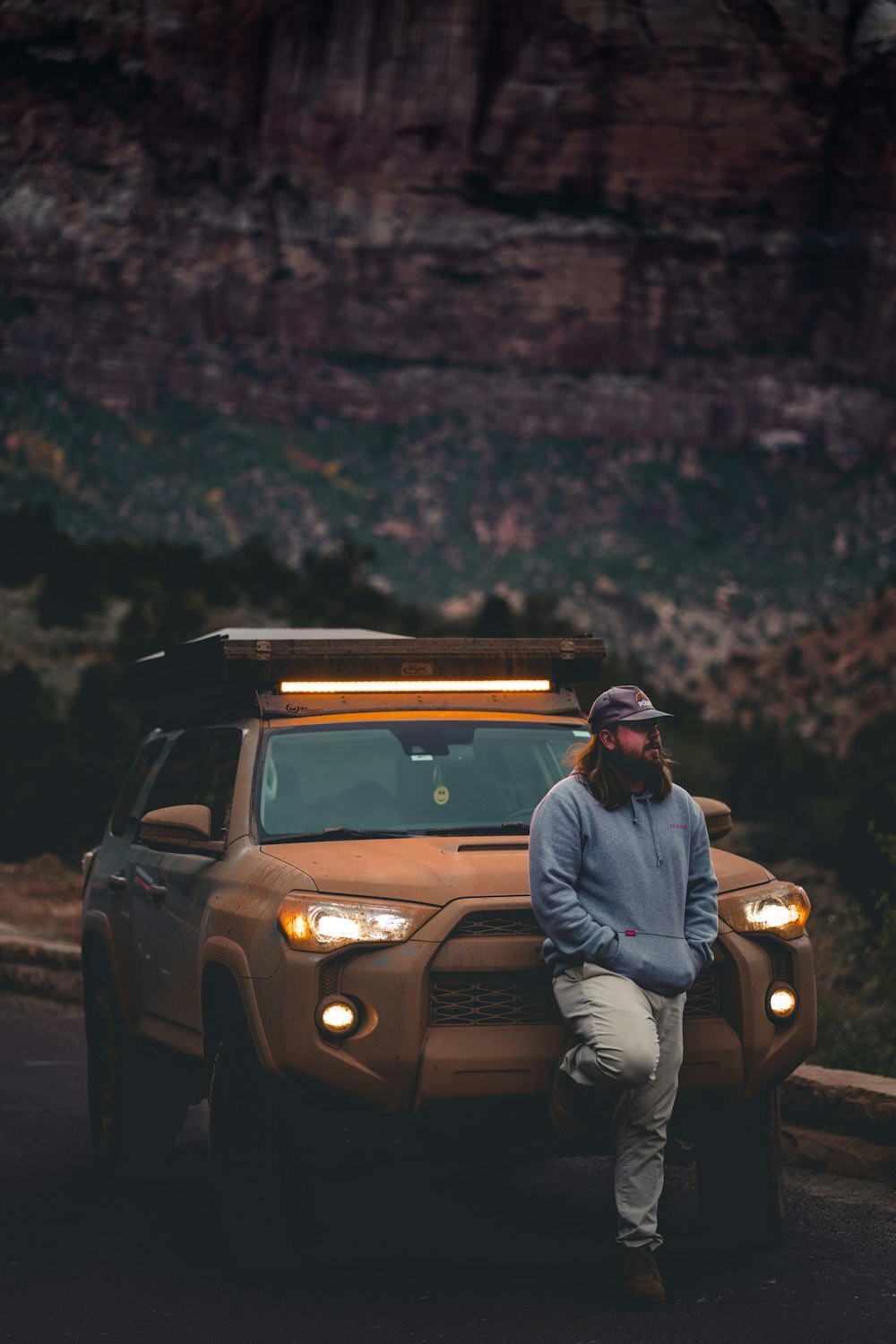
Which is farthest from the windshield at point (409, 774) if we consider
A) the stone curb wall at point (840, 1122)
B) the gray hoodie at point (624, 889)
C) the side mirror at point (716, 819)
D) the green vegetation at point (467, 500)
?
the green vegetation at point (467, 500)

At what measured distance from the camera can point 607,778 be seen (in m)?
6.16

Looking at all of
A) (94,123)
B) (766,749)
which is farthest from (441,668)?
(94,123)

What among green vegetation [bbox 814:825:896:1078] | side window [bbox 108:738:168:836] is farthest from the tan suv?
green vegetation [bbox 814:825:896:1078]

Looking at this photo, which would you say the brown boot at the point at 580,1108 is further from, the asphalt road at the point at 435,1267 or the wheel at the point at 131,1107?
the wheel at the point at 131,1107

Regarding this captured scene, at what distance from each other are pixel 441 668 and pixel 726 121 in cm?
A: 13122

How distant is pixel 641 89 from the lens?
432 feet

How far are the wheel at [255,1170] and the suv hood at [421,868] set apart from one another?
2.16ft

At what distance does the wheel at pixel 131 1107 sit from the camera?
8266 mm

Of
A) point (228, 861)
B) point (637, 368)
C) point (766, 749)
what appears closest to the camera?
point (228, 861)

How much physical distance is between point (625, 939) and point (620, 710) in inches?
30.5

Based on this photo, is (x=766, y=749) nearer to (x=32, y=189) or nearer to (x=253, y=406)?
(x=253, y=406)

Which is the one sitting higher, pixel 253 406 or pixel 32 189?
pixel 32 189

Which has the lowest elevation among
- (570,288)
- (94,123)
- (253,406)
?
(253,406)

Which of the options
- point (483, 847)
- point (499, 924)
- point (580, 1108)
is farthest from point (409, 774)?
point (580, 1108)
